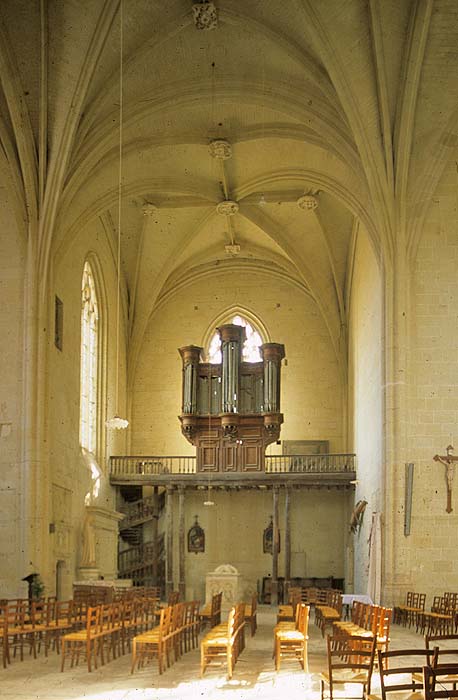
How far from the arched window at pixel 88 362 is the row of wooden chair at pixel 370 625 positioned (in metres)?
14.2

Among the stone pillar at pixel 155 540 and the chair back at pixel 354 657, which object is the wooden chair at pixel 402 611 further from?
the stone pillar at pixel 155 540

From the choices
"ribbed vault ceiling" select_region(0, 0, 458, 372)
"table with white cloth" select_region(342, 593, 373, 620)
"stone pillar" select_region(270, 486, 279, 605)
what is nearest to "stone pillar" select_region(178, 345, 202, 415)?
"stone pillar" select_region(270, 486, 279, 605)

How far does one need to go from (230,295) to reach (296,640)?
22044 mm

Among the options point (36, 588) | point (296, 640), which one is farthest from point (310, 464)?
point (296, 640)

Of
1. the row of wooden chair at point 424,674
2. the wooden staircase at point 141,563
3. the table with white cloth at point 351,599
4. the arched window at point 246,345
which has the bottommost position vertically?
the wooden staircase at point 141,563

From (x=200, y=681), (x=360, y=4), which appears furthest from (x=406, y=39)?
(x=200, y=681)

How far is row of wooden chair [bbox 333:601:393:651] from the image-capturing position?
10.9 metres

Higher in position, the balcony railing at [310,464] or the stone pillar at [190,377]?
the stone pillar at [190,377]

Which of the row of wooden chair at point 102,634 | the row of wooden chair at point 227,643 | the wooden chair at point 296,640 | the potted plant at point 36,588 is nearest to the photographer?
the row of wooden chair at point 227,643

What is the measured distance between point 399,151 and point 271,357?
1042 centimetres

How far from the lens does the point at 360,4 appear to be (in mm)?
18172

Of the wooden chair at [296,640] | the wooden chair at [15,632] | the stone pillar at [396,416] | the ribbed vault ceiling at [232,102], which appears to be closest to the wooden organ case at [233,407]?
the ribbed vault ceiling at [232,102]

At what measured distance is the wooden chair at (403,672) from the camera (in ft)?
23.5

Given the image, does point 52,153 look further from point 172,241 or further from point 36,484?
point 172,241
